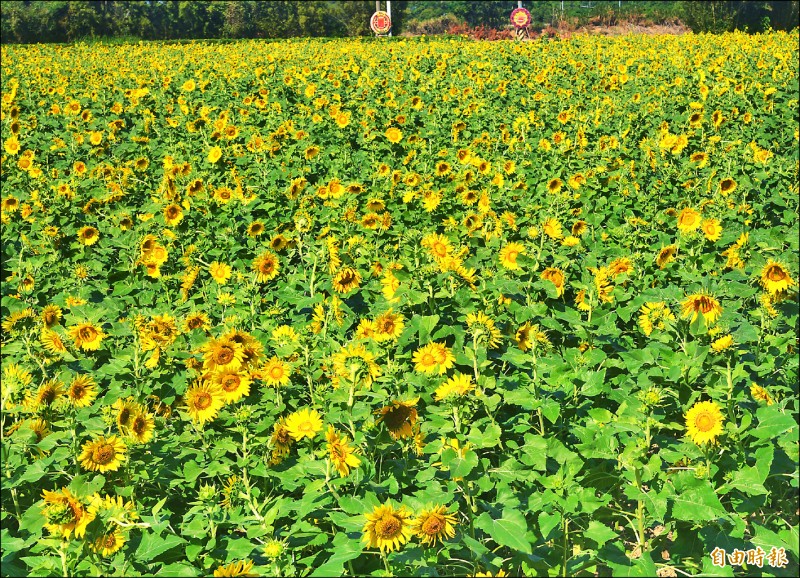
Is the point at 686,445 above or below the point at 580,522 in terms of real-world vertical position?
above

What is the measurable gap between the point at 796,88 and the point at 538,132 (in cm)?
471

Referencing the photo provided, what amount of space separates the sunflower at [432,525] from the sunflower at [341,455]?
0.30 m

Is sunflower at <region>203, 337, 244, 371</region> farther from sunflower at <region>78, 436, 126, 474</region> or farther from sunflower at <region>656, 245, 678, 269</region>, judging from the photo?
sunflower at <region>656, 245, 678, 269</region>

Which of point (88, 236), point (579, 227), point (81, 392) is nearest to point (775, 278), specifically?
point (579, 227)

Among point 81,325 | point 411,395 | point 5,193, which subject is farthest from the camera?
point 5,193

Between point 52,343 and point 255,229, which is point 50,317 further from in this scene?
point 255,229

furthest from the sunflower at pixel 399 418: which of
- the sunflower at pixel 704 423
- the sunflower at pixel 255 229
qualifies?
the sunflower at pixel 255 229

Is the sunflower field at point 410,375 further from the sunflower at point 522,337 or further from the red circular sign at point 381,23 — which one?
the red circular sign at point 381,23

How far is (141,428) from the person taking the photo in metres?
2.60

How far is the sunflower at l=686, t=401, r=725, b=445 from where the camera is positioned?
245 cm

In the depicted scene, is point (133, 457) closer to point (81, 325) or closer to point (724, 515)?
point (81, 325)

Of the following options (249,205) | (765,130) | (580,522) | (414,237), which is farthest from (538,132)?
(580,522)

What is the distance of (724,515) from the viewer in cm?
227

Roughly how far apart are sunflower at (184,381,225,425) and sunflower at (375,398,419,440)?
670mm
